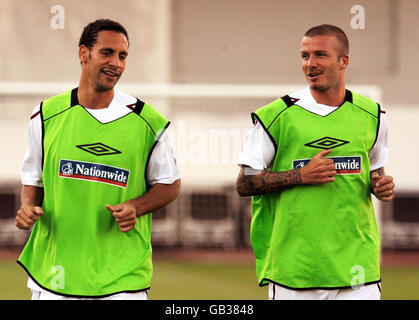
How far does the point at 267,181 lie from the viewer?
3.54 metres

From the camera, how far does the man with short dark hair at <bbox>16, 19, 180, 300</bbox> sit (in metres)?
3.37

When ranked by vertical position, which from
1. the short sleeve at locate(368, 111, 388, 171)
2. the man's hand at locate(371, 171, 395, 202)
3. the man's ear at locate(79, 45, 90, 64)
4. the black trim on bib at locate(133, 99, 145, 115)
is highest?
the man's ear at locate(79, 45, 90, 64)

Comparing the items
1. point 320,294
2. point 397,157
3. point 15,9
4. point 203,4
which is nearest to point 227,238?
point 397,157

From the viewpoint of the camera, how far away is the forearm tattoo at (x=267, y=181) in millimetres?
3510

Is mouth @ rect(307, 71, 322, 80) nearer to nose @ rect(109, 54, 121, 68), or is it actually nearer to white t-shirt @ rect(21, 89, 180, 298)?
white t-shirt @ rect(21, 89, 180, 298)

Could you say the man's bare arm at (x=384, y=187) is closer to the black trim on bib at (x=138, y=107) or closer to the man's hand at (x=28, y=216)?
the black trim on bib at (x=138, y=107)

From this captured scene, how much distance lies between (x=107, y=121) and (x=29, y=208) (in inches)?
21.2

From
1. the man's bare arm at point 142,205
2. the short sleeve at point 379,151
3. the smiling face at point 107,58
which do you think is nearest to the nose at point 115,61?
the smiling face at point 107,58

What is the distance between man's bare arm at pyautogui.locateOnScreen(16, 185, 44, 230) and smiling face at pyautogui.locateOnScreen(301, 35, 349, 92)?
4.53 ft

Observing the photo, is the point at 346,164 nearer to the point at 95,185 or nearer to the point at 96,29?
the point at 95,185

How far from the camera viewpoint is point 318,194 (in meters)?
3.54

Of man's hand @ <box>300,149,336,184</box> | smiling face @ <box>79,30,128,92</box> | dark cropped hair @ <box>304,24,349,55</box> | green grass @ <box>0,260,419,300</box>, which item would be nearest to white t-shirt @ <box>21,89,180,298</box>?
smiling face @ <box>79,30,128,92</box>
